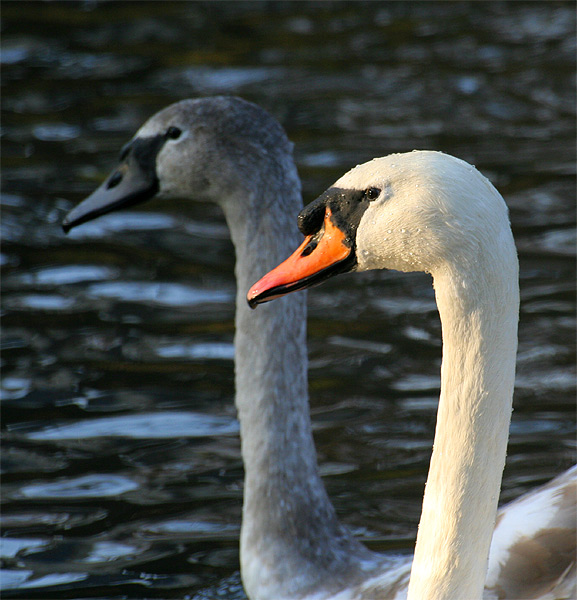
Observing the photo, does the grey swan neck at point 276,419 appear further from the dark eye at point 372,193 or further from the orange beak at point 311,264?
the dark eye at point 372,193

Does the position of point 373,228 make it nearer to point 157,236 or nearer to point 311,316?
point 311,316

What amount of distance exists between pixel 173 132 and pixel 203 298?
2716 mm

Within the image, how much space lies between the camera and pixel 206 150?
4516mm

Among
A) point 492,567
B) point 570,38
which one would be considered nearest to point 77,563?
point 492,567

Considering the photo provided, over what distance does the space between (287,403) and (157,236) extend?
3850 mm

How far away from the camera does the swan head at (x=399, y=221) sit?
2789 millimetres

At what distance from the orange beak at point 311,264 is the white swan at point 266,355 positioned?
1.25 metres

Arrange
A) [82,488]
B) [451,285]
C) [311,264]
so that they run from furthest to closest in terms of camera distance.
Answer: [82,488] → [311,264] → [451,285]

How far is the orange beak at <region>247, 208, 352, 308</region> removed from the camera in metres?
3.08

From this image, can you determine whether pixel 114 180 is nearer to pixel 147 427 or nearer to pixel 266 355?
pixel 266 355

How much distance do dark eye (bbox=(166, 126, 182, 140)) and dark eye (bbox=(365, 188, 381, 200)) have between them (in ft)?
5.82

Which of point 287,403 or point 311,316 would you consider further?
point 311,316

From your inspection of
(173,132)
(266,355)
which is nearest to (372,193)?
(266,355)

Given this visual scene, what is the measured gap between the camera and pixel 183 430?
5.83 m
